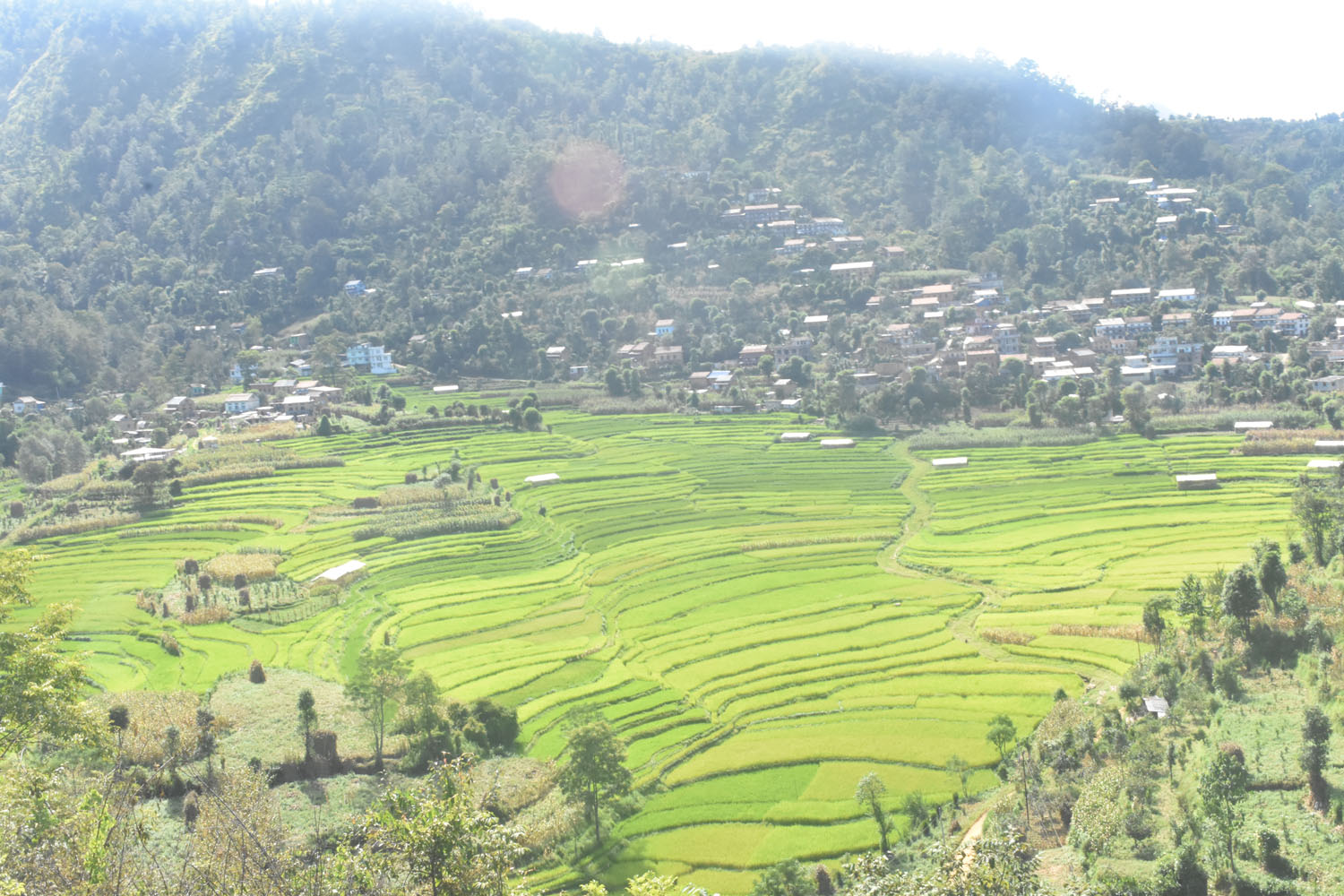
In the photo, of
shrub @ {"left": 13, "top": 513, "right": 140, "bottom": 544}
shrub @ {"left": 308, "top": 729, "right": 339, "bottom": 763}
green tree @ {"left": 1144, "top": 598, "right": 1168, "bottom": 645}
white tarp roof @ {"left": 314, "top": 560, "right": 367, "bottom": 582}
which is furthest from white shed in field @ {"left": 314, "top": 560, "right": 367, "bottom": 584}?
green tree @ {"left": 1144, "top": 598, "right": 1168, "bottom": 645}

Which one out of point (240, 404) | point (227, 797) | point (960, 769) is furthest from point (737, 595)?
point (240, 404)

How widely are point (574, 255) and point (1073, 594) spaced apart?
258 feet

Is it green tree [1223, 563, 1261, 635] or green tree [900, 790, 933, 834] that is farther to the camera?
green tree [1223, 563, 1261, 635]

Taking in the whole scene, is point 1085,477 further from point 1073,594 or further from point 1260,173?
point 1260,173

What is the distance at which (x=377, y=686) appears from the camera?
32.9 meters

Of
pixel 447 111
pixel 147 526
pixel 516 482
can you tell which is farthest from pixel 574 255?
pixel 147 526

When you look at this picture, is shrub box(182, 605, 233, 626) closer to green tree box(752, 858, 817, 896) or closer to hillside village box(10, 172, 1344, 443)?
green tree box(752, 858, 817, 896)

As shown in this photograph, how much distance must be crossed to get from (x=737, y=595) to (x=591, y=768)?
1812cm

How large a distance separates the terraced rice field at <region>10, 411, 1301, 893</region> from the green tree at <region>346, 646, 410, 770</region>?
381cm

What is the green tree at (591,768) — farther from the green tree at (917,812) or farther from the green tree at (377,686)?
the green tree at (917,812)

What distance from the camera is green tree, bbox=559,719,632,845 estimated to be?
28781 mm

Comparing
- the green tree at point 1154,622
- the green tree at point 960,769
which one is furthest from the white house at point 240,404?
the green tree at point 960,769

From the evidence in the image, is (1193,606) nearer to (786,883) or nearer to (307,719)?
(786,883)

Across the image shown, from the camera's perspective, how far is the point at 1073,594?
4312cm
